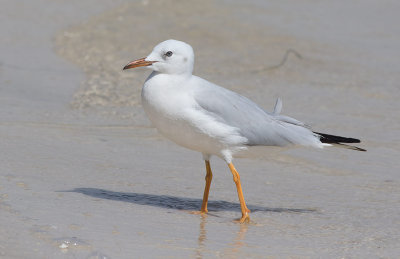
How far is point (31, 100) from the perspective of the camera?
318 inches

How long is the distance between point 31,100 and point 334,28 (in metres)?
5.87

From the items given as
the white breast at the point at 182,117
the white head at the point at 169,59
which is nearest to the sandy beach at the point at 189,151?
the white breast at the point at 182,117

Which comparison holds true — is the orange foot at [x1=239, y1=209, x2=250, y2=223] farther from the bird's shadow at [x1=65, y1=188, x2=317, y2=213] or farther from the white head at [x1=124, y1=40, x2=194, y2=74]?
the white head at [x1=124, y1=40, x2=194, y2=74]

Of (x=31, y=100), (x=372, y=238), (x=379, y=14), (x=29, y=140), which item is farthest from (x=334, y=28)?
(x=372, y=238)

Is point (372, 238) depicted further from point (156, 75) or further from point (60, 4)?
point (60, 4)

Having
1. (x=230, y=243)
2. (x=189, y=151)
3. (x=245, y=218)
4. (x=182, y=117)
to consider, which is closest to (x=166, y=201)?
(x=245, y=218)

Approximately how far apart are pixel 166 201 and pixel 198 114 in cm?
79

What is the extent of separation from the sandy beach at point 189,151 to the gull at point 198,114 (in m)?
0.17

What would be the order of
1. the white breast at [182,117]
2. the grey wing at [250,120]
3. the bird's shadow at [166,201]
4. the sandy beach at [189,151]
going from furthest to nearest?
the bird's shadow at [166,201], the grey wing at [250,120], the white breast at [182,117], the sandy beach at [189,151]

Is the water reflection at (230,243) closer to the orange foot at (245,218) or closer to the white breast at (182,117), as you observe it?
the orange foot at (245,218)

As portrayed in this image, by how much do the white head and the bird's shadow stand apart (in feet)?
2.96

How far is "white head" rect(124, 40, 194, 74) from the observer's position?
5.17m

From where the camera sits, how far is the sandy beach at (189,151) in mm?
4617

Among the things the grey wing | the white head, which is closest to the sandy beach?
the grey wing
